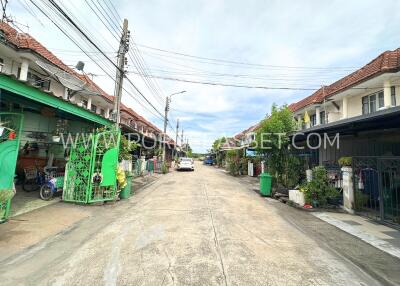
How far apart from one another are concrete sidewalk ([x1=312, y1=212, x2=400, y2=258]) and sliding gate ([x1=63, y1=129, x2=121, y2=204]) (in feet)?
26.0

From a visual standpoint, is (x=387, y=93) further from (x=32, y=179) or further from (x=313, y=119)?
(x=32, y=179)

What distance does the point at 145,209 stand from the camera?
8352 mm

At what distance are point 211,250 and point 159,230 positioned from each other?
1.73 m

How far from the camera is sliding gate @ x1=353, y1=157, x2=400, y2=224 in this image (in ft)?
23.5

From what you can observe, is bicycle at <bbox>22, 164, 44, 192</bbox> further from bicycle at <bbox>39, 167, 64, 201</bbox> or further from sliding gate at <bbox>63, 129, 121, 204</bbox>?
sliding gate at <bbox>63, 129, 121, 204</bbox>

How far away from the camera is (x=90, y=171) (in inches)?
339

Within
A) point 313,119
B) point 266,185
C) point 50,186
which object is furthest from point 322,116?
point 50,186

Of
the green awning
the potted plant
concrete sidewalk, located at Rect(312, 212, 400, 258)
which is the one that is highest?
the green awning

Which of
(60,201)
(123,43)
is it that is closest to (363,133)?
(123,43)

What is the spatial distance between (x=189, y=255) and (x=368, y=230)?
17.5ft

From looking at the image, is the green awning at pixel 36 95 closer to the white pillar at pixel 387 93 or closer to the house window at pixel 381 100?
the white pillar at pixel 387 93

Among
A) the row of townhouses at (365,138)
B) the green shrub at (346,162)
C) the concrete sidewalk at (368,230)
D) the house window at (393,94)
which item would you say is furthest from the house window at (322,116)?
the concrete sidewalk at (368,230)

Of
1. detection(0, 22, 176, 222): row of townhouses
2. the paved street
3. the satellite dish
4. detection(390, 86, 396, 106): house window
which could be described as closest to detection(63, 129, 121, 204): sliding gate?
detection(0, 22, 176, 222): row of townhouses

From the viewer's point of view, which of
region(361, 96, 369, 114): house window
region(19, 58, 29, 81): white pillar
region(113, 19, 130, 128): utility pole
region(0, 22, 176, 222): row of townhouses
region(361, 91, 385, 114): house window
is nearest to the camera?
region(0, 22, 176, 222): row of townhouses
